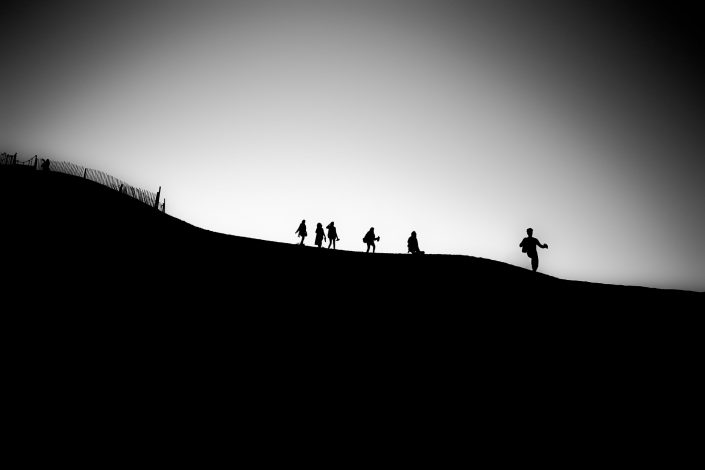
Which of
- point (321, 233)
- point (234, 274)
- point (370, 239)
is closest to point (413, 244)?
point (370, 239)

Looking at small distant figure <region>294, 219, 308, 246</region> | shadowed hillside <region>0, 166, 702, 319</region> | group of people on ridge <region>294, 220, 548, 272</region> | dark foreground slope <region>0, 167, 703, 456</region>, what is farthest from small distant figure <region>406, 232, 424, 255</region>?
small distant figure <region>294, 219, 308, 246</region>

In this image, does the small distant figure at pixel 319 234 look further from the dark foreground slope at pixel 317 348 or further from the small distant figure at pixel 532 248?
the small distant figure at pixel 532 248

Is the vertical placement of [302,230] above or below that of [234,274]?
above

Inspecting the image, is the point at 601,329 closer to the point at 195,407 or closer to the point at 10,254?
the point at 195,407

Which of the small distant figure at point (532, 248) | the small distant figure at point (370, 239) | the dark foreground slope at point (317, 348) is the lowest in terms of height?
the dark foreground slope at point (317, 348)

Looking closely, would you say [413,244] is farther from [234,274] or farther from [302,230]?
[234,274]

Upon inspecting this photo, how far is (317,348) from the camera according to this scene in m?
7.86

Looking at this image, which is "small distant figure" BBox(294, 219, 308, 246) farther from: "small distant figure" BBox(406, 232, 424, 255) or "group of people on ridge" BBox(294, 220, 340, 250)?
"small distant figure" BBox(406, 232, 424, 255)

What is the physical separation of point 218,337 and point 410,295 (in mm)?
5275

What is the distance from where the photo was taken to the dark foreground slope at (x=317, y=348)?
611 cm

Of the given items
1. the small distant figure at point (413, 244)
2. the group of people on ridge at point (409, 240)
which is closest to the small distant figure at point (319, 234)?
the group of people on ridge at point (409, 240)

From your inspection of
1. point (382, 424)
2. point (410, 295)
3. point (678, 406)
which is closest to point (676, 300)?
point (678, 406)

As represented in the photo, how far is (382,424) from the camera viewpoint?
20.7 ft

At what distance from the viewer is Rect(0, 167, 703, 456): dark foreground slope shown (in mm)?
6109
